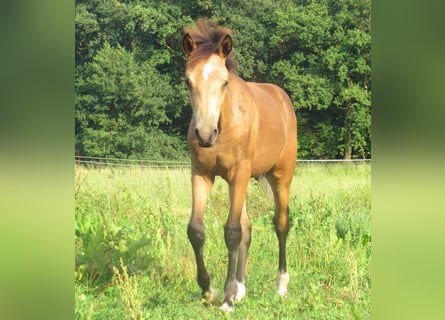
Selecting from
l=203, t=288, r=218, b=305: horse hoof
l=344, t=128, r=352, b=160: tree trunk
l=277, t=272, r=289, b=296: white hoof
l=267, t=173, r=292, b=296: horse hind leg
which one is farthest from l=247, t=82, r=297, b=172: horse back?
l=203, t=288, r=218, b=305: horse hoof

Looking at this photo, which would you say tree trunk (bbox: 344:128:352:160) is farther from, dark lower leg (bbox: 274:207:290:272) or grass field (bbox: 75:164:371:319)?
dark lower leg (bbox: 274:207:290:272)

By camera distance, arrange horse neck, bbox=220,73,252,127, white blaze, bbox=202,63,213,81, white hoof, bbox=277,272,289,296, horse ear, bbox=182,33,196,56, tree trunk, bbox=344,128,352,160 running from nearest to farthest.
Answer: white blaze, bbox=202,63,213,81 → horse ear, bbox=182,33,196,56 → horse neck, bbox=220,73,252,127 → tree trunk, bbox=344,128,352,160 → white hoof, bbox=277,272,289,296

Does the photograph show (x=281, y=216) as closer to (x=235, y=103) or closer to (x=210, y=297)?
(x=210, y=297)

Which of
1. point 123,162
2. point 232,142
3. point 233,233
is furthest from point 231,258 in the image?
point 123,162

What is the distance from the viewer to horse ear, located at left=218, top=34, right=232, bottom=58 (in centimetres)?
378

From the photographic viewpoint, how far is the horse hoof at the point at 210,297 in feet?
13.7

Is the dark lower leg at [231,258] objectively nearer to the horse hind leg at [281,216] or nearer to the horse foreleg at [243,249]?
the horse foreleg at [243,249]

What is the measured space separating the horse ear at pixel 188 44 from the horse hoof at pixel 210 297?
1802 millimetres

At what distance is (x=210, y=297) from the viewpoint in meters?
4.17

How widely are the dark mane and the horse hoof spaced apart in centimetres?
170

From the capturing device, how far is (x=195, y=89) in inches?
143

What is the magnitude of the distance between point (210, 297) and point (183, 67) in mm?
1823
